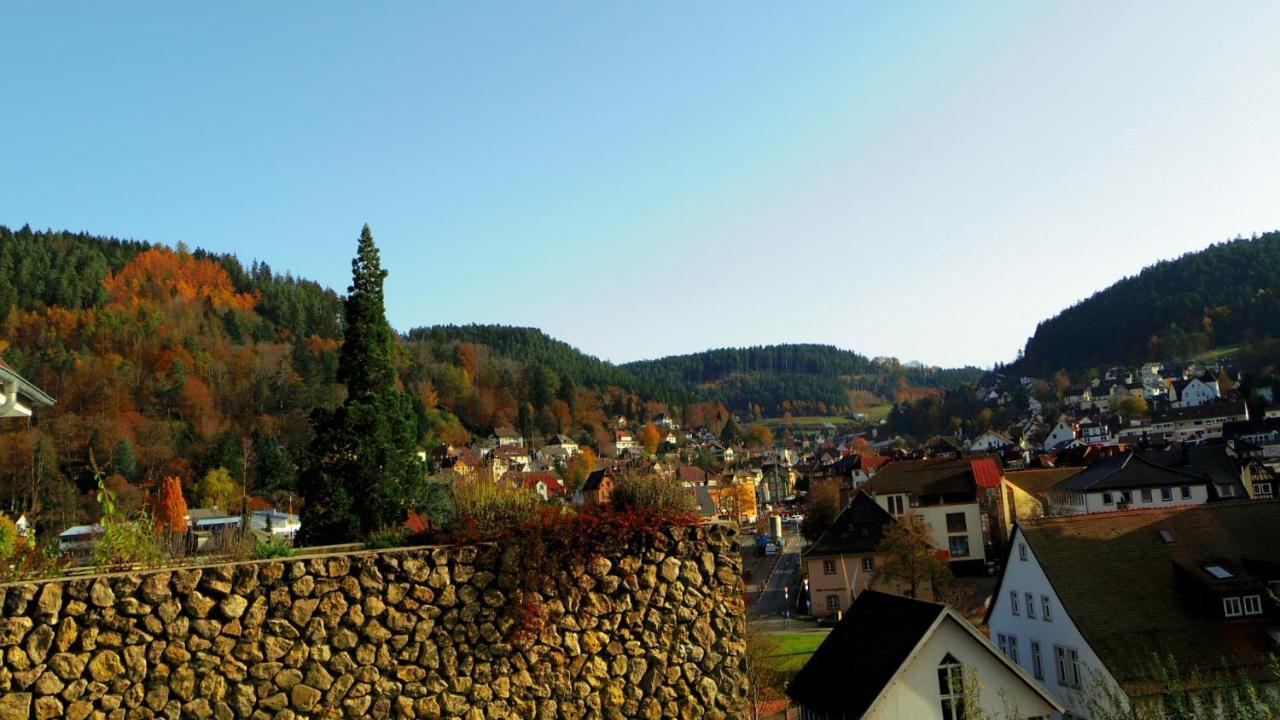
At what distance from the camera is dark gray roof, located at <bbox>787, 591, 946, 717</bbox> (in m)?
19.3

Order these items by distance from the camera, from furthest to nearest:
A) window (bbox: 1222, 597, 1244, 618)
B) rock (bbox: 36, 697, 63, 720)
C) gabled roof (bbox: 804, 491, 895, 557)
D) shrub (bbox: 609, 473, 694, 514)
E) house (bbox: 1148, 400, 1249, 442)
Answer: house (bbox: 1148, 400, 1249, 442) < gabled roof (bbox: 804, 491, 895, 557) < window (bbox: 1222, 597, 1244, 618) < shrub (bbox: 609, 473, 694, 514) < rock (bbox: 36, 697, 63, 720)

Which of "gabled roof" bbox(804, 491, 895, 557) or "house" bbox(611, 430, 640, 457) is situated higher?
"house" bbox(611, 430, 640, 457)

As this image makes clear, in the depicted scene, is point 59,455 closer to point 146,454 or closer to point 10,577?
point 146,454

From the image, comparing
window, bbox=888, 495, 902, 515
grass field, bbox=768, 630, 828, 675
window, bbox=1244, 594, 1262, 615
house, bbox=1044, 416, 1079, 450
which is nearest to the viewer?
window, bbox=1244, 594, 1262, 615

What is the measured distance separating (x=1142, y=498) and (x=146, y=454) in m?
80.1

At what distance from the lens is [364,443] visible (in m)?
20.8

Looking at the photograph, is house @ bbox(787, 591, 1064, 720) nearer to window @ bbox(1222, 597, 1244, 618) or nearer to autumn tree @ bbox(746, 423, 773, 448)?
window @ bbox(1222, 597, 1244, 618)

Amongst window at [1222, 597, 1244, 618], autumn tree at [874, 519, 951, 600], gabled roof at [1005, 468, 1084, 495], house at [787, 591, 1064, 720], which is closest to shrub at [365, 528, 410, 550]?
house at [787, 591, 1064, 720]

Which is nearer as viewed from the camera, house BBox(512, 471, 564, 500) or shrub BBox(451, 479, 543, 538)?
shrub BBox(451, 479, 543, 538)

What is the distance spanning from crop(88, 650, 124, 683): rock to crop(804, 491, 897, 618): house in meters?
38.3

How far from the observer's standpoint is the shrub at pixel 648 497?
32.7 ft

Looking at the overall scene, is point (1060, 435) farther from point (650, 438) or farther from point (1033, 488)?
point (1033, 488)

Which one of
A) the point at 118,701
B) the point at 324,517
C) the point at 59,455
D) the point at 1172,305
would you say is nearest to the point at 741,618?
the point at 118,701

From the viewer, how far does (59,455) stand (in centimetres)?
7219
